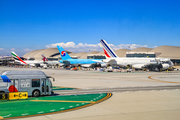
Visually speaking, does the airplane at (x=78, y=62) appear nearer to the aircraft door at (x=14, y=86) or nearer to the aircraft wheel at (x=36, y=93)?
the aircraft wheel at (x=36, y=93)

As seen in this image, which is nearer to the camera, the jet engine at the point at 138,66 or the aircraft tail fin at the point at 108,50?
the jet engine at the point at 138,66

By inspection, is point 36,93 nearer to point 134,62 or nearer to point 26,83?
point 26,83

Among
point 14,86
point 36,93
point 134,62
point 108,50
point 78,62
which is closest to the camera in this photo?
point 14,86

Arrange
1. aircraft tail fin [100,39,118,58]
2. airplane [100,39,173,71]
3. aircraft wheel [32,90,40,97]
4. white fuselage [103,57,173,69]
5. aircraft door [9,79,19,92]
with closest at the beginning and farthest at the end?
1. aircraft door [9,79,19,92]
2. aircraft wheel [32,90,40,97]
3. airplane [100,39,173,71]
4. white fuselage [103,57,173,69]
5. aircraft tail fin [100,39,118,58]

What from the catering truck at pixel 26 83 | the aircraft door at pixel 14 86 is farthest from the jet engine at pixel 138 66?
the aircraft door at pixel 14 86

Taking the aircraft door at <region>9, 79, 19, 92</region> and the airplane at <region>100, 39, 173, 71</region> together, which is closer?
the aircraft door at <region>9, 79, 19, 92</region>

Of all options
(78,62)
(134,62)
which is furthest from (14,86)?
(78,62)

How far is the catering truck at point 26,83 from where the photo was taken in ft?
65.2

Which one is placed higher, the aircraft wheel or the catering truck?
the catering truck

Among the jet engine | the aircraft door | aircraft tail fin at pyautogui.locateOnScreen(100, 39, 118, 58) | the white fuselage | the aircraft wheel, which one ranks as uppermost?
aircraft tail fin at pyautogui.locateOnScreen(100, 39, 118, 58)

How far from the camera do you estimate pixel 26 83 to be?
20797mm

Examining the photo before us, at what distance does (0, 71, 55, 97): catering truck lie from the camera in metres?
19.9

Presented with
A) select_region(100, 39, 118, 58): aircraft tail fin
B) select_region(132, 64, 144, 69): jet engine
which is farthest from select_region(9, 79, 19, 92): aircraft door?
select_region(132, 64, 144, 69): jet engine

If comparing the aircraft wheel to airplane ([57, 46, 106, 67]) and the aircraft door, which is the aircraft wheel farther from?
airplane ([57, 46, 106, 67])
